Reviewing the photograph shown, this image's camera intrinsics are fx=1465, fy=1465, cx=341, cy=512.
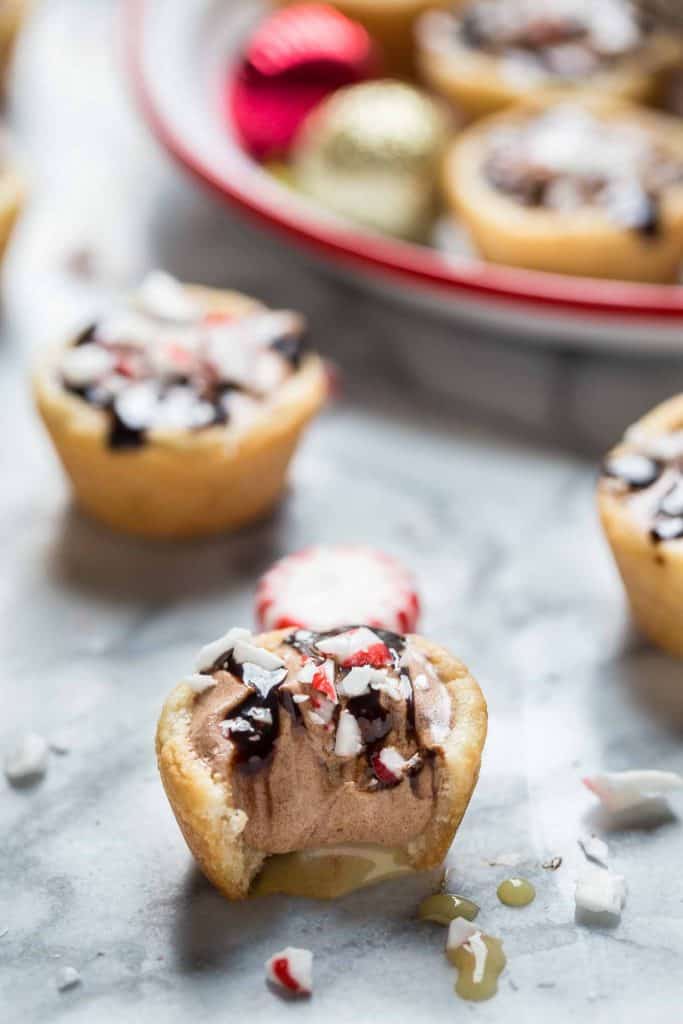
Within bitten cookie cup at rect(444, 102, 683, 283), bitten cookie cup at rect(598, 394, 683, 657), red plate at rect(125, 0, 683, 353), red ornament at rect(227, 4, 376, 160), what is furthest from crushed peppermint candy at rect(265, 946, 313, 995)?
red ornament at rect(227, 4, 376, 160)

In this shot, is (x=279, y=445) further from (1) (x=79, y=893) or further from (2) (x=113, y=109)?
(2) (x=113, y=109)

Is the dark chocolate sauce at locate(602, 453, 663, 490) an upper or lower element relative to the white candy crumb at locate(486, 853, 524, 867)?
upper

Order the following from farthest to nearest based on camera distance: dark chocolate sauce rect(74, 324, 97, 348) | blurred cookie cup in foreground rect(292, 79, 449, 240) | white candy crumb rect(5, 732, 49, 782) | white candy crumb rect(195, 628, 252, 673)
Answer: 1. blurred cookie cup in foreground rect(292, 79, 449, 240)
2. dark chocolate sauce rect(74, 324, 97, 348)
3. white candy crumb rect(5, 732, 49, 782)
4. white candy crumb rect(195, 628, 252, 673)

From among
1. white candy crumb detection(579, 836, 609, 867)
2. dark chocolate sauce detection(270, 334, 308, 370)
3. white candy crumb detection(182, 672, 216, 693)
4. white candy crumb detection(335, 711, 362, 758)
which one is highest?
dark chocolate sauce detection(270, 334, 308, 370)

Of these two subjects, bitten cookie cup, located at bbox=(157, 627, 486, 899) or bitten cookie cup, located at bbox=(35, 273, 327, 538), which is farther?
bitten cookie cup, located at bbox=(35, 273, 327, 538)

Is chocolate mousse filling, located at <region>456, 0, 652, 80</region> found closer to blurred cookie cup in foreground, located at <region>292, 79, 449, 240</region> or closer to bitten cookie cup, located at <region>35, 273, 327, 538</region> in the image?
blurred cookie cup in foreground, located at <region>292, 79, 449, 240</region>

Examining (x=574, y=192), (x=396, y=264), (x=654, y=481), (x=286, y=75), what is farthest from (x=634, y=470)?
(x=286, y=75)

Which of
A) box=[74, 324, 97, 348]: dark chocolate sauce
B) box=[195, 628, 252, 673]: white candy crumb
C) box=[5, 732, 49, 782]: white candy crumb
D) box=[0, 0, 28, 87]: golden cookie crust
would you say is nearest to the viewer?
box=[195, 628, 252, 673]: white candy crumb
